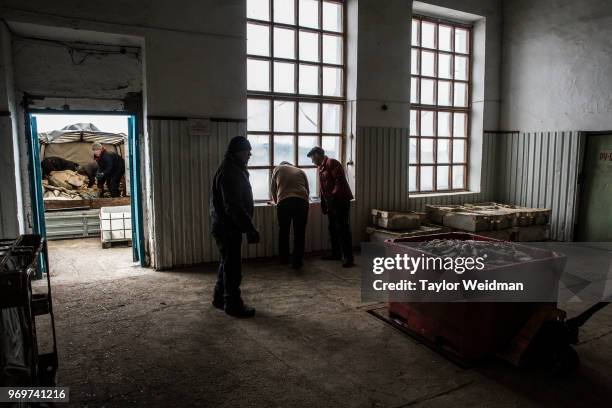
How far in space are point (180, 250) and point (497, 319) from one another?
4.73 metres

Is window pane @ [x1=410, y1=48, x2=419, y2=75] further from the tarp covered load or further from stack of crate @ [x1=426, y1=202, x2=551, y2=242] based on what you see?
the tarp covered load

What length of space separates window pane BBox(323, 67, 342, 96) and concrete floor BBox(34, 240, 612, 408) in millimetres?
3904

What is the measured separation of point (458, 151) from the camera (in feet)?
33.3

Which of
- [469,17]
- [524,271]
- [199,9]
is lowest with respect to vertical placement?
[524,271]

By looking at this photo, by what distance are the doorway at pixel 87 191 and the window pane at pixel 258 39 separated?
2224mm

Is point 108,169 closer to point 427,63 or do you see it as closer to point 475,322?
point 427,63

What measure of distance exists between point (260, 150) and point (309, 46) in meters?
2.07

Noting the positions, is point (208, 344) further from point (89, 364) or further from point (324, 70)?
point (324, 70)

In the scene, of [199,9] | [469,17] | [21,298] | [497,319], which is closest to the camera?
[21,298]

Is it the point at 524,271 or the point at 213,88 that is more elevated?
the point at 213,88

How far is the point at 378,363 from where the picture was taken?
4.03m

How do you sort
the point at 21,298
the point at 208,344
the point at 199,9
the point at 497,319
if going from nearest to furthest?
the point at 21,298, the point at 497,319, the point at 208,344, the point at 199,9

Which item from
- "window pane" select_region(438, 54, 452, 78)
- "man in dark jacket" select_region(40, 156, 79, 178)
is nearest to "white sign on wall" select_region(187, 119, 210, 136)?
"window pane" select_region(438, 54, 452, 78)

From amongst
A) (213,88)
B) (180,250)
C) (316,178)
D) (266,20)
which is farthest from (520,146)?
(180,250)
